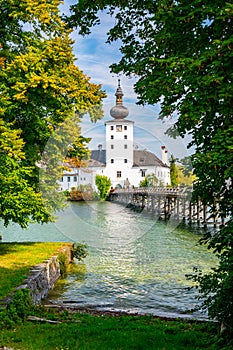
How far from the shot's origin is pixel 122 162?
5822cm

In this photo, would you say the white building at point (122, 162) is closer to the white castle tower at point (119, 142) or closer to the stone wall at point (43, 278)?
the white castle tower at point (119, 142)

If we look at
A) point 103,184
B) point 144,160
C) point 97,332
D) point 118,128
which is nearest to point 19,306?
point 97,332

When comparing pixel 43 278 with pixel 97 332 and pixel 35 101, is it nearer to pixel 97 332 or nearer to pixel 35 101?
pixel 97 332

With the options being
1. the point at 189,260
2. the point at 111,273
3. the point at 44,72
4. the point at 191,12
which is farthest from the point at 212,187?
the point at 189,260

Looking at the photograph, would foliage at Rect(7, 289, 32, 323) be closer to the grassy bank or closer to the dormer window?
the grassy bank

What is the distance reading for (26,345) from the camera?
19.9 ft

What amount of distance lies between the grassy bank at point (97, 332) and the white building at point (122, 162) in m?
47.6

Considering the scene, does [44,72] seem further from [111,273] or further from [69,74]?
[111,273]

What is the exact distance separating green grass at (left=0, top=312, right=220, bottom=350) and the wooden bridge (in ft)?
76.4

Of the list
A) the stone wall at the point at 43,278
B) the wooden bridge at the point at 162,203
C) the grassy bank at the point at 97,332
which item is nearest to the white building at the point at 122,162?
the wooden bridge at the point at 162,203

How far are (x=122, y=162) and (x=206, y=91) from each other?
5366 centimetres

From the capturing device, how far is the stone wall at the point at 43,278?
9789 mm

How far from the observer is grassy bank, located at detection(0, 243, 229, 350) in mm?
6043

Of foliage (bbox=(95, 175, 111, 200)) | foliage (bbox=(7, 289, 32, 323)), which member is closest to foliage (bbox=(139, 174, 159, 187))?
foliage (bbox=(95, 175, 111, 200))
